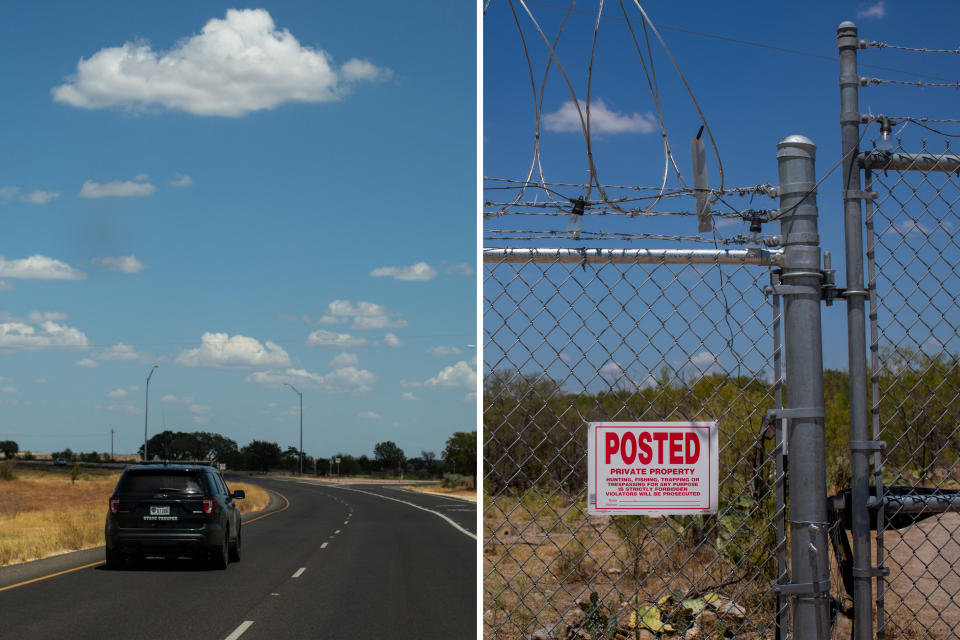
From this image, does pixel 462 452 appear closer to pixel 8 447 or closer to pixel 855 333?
pixel 855 333

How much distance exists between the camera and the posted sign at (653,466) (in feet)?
12.5

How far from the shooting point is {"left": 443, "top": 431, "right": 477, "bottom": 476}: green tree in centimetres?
9448

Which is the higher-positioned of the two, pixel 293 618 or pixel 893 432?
pixel 893 432

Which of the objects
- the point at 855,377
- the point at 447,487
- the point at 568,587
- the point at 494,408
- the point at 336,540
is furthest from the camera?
the point at 447,487

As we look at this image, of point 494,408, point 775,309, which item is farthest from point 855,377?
point 494,408

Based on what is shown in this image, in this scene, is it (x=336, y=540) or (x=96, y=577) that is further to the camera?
(x=336, y=540)

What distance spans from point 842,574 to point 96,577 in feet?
47.0

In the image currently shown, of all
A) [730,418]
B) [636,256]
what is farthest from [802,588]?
[730,418]

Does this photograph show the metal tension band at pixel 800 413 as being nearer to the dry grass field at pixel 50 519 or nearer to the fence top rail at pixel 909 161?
the fence top rail at pixel 909 161

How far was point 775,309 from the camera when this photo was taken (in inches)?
164

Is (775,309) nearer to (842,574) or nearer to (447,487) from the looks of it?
(842,574)

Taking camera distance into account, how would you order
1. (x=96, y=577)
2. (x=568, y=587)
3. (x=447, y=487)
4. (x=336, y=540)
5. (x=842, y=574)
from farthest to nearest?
(x=447, y=487), (x=336, y=540), (x=96, y=577), (x=568, y=587), (x=842, y=574)

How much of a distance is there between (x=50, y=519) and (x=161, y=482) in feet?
73.3

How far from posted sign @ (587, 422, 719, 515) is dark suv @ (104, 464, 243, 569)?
46.5ft
